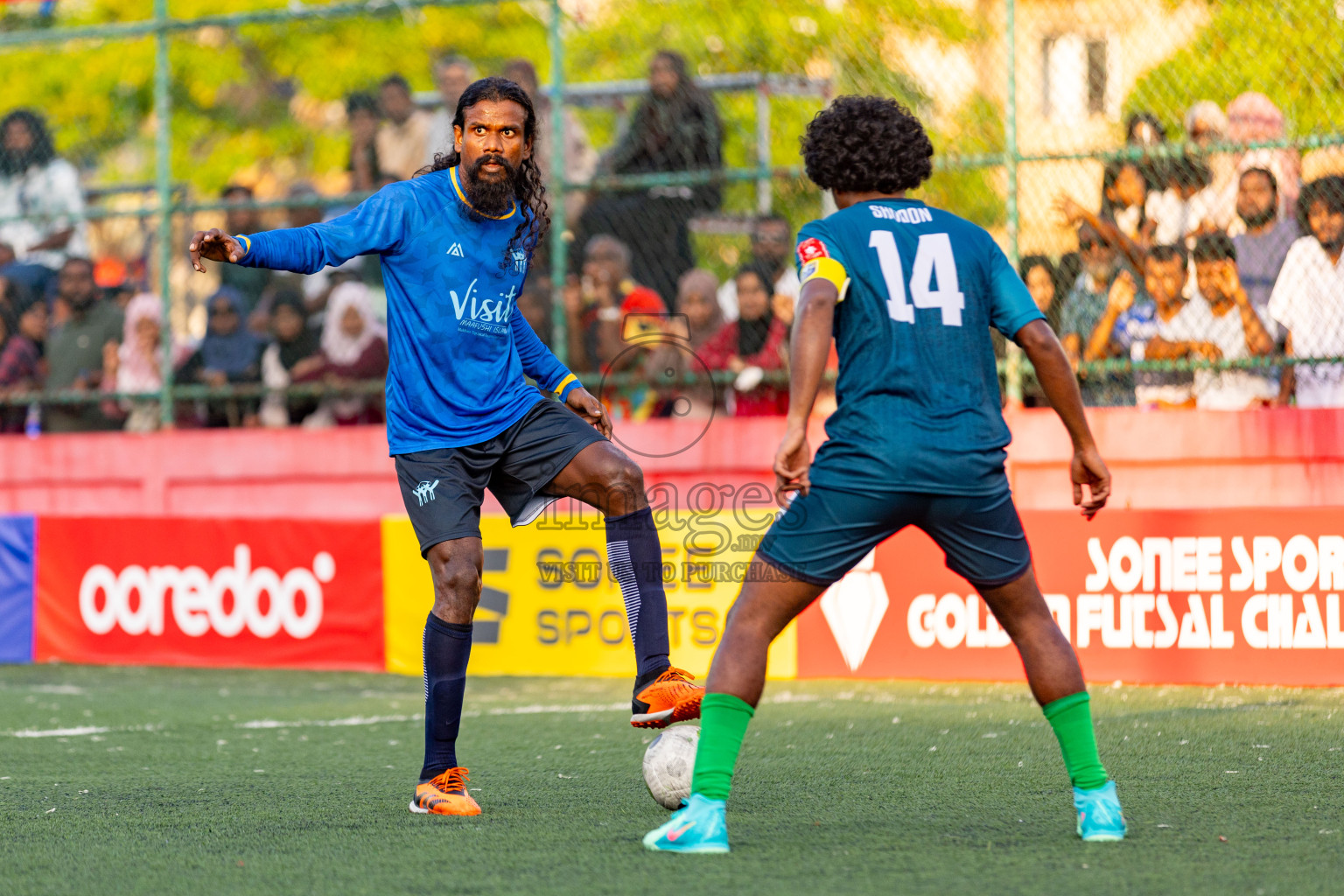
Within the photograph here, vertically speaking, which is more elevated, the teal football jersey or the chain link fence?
the chain link fence

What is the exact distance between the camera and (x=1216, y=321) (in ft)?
30.7

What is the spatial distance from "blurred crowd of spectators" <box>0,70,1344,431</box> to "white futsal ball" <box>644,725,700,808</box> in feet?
10.5

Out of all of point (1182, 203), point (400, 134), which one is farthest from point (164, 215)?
point (1182, 203)

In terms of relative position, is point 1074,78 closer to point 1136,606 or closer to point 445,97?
point 1136,606

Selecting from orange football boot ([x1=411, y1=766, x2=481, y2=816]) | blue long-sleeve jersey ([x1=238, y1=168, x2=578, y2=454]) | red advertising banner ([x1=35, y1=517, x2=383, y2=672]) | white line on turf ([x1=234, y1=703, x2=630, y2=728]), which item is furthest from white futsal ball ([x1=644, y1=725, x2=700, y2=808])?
red advertising banner ([x1=35, y1=517, x2=383, y2=672])

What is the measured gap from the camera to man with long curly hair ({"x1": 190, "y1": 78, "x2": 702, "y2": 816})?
548 centimetres

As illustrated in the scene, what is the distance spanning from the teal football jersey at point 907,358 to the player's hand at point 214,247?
172 centimetres

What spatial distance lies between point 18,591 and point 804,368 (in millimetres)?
8248

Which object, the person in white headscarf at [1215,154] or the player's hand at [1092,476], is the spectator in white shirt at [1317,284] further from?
the player's hand at [1092,476]

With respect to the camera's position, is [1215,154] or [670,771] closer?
[670,771]

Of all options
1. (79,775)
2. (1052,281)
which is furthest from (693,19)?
(79,775)

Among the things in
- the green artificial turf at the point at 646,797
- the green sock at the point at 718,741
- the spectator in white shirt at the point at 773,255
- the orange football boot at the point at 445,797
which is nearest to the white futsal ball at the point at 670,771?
the green artificial turf at the point at 646,797

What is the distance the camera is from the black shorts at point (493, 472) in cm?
550

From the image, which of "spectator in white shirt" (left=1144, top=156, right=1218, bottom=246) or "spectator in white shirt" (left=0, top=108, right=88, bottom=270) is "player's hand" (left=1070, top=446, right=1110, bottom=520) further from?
"spectator in white shirt" (left=0, top=108, right=88, bottom=270)
